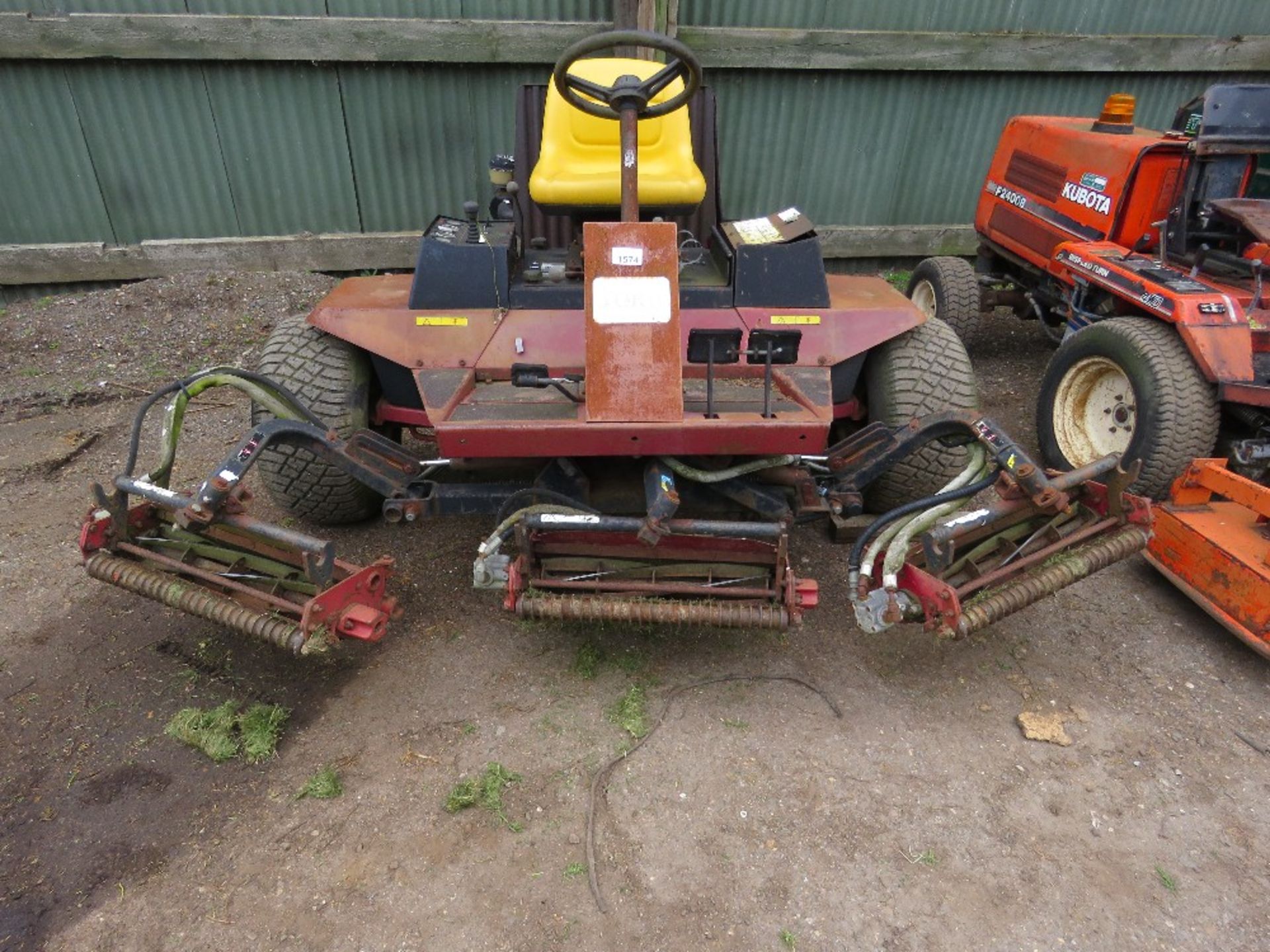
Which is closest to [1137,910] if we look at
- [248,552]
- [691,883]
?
[691,883]

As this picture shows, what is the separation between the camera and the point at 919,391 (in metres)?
2.90

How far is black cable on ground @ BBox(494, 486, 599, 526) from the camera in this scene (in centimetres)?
246

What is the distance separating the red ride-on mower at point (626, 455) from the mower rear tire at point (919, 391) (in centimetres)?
1

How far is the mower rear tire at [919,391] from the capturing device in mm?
2902

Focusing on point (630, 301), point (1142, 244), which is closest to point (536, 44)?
point (1142, 244)

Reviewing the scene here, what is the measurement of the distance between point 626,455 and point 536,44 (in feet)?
13.6

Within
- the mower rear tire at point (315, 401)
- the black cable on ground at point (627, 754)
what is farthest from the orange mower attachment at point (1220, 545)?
the mower rear tire at point (315, 401)

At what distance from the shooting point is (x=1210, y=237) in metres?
3.73

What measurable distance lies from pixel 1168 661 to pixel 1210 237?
216 centimetres

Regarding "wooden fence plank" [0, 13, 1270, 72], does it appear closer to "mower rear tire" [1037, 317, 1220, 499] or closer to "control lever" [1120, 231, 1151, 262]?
"control lever" [1120, 231, 1151, 262]

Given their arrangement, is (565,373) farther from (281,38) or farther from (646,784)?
(281,38)

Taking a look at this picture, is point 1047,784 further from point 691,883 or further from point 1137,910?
point 691,883

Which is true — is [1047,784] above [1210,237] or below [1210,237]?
below

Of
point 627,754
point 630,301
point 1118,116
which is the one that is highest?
point 1118,116
